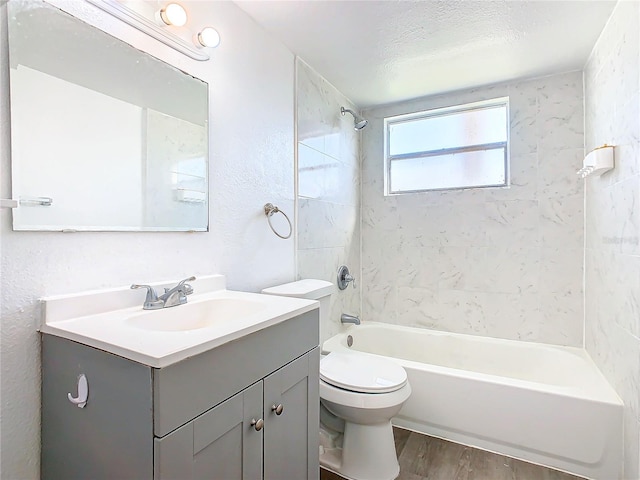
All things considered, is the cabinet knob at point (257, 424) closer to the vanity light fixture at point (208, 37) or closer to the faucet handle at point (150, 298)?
the faucet handle at point (150, 298)

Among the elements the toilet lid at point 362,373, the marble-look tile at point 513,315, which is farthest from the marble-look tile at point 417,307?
the toilet lid at point 362,373

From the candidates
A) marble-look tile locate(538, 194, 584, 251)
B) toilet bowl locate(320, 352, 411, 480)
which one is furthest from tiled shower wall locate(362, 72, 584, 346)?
toilet bowl locate(320, 352, 411, 480)

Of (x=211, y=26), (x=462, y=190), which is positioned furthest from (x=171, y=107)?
(x=462, y=190)

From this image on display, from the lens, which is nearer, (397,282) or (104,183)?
(104,183)

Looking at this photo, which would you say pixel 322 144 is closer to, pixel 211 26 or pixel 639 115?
pixel 211 26

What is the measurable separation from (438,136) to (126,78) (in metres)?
2.31

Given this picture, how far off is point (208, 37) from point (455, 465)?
2353 millimetres

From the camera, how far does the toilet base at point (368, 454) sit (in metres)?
1.64

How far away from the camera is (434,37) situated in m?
1.87

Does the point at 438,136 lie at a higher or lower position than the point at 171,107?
higher

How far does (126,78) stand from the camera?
1191mm

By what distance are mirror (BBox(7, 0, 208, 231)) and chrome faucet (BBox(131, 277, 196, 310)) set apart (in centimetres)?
23

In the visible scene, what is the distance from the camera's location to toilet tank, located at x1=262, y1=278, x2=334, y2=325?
68.1 inches

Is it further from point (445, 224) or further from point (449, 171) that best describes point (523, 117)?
point (445, 224)
